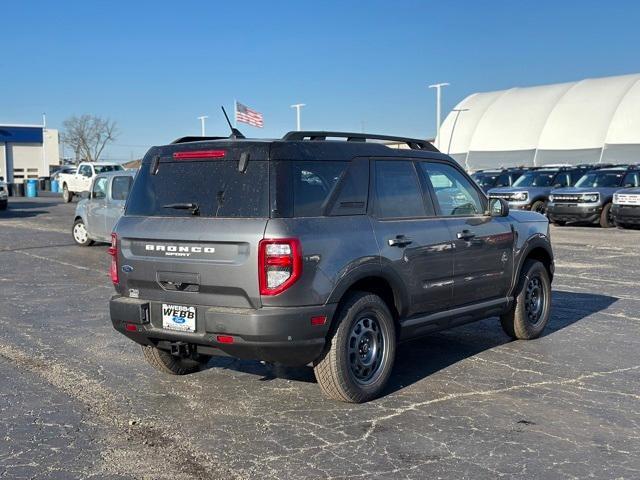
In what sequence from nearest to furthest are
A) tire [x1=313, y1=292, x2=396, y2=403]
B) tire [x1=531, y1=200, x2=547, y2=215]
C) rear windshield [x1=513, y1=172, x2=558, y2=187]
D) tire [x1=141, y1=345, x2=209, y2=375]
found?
1. tire [x1=313, y1=292, x2=396, y2=403]
2. tire [x1=141, y1=345, x2=209, y2=375]
3. tire [x1=531, y1=200, x2=547, y2=215]
4. rear windshield [x1=513, y1=172, x2=558, y2=187]

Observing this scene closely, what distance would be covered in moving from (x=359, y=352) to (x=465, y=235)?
1.58 m

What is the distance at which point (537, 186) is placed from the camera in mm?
25891

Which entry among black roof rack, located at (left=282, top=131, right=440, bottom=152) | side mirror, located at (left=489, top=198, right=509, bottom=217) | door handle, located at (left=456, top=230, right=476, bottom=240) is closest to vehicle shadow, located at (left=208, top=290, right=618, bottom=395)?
door handle, located at (left=456, top=230, right=476, bottom=240)

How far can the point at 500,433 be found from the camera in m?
4.80

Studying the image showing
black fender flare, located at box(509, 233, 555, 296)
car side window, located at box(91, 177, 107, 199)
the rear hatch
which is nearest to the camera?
the rear hatch

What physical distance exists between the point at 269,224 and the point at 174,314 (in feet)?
3.30

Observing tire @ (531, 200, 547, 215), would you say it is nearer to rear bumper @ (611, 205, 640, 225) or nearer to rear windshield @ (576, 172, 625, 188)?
rear windshield @ (576, 172, 625, 188)

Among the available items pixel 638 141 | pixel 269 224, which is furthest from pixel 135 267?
pixel 638 141

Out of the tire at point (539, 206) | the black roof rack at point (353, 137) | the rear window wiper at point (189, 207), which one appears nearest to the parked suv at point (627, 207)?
the tire at point (539, 206)

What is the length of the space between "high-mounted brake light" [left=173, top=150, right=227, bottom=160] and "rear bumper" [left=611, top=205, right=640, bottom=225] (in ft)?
60.0

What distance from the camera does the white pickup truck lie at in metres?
33.3

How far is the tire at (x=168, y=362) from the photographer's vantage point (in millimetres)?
6062

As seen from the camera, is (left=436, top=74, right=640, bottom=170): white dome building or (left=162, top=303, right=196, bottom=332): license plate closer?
(left=162, top=303, right=196, bottom=332): license plate

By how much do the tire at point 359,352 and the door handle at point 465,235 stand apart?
44.0 inches
